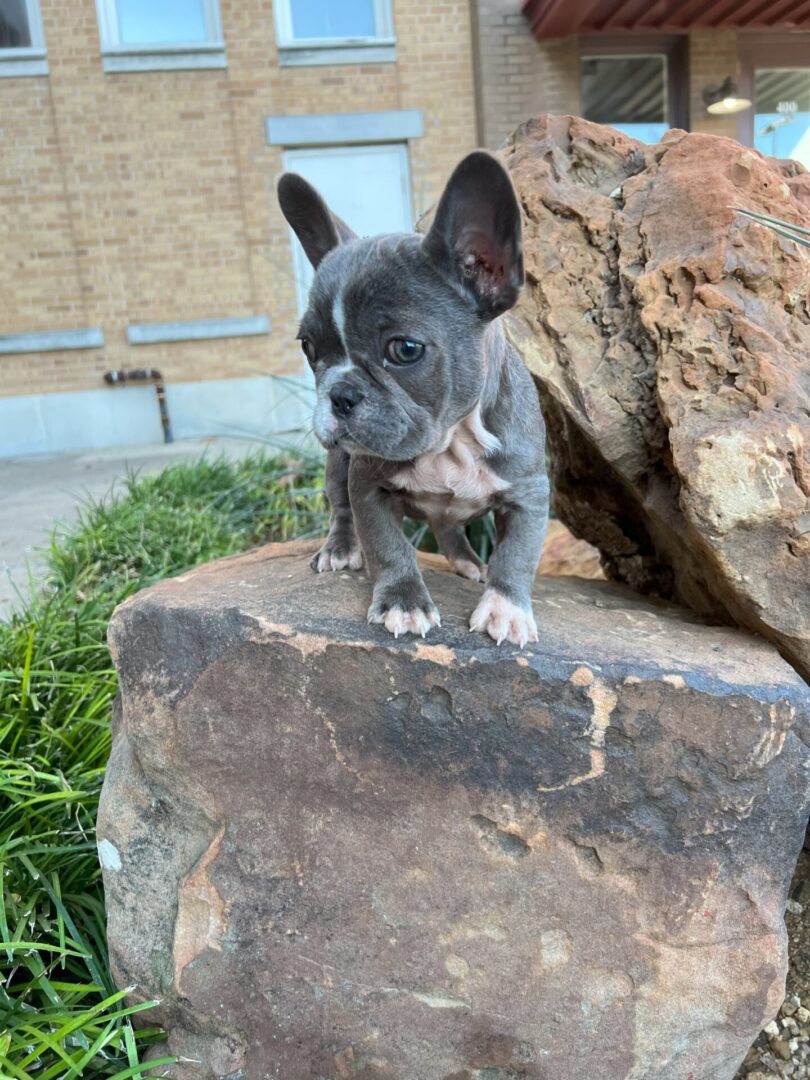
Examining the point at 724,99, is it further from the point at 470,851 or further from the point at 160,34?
the point at 470,851

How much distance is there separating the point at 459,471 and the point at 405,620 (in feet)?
1.76

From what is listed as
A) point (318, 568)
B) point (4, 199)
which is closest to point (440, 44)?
point (4, 199)

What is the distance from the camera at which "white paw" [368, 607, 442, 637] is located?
231 centimetres

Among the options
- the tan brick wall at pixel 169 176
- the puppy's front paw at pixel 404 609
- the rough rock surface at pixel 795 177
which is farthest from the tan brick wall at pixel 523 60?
the puppy's front paw at pixel 404 609

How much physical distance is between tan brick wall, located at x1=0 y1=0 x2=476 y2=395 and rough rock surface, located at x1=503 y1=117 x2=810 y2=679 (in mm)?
8659

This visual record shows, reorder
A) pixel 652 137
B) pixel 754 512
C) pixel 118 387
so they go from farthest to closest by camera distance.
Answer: pixel 118 387 → pixel 652 137 → pixel 754 512

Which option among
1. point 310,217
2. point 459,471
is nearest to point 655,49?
point 310,217

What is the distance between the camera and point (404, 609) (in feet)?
7.75

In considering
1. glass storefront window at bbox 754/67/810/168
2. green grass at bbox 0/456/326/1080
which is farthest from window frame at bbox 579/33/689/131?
green grass at bbox 0/456/326/1080

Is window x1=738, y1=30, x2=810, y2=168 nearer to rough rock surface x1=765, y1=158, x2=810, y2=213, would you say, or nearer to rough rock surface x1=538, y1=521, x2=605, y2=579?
rough rock surface x1=538, y1=521, x2=605, y2=579

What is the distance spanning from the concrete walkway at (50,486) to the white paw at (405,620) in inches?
134

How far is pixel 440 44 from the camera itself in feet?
37.4

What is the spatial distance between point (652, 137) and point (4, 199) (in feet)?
29.6

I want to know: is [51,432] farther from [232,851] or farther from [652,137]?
[232,851]
